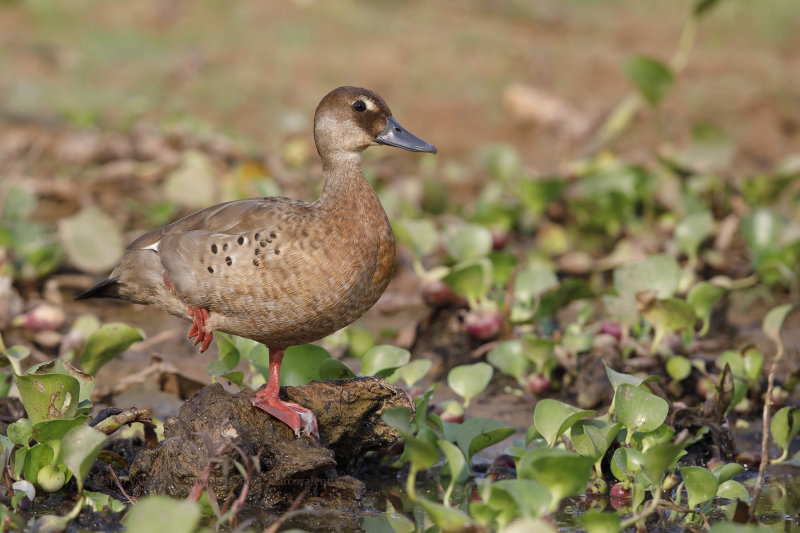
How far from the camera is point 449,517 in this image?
348cm

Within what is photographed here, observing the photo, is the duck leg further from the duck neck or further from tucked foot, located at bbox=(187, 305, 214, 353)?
the duck neck

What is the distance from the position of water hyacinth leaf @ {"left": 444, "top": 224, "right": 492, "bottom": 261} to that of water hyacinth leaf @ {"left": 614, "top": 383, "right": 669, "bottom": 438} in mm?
2209

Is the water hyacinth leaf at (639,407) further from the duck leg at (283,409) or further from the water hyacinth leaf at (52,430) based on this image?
the water hyacinth leaf at (52,430)

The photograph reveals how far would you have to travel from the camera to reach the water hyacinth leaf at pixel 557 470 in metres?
3.53

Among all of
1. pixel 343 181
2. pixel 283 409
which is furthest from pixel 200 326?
pixel 343 181

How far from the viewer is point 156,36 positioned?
11.5m

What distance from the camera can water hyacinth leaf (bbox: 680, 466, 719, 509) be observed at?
3.93 metres

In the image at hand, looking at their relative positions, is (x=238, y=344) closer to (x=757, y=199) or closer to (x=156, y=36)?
(x=757, y=199)

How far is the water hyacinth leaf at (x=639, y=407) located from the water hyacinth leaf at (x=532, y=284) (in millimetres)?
1801

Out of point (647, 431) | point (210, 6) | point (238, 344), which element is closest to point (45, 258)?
point (238, 344)

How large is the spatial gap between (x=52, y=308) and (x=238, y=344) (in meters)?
1.63

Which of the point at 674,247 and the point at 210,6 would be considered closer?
the point at 674,247

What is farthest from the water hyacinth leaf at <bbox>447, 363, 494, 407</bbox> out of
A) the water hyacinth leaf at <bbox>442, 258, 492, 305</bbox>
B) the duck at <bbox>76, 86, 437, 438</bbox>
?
the water hyacinth leaf at <bbox>442, 258, 492, 305</bbox>

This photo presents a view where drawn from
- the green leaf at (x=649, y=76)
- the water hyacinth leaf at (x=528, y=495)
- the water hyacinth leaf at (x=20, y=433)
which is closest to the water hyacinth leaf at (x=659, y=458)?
the water hyacinth leaf at (x=528, y=495)
